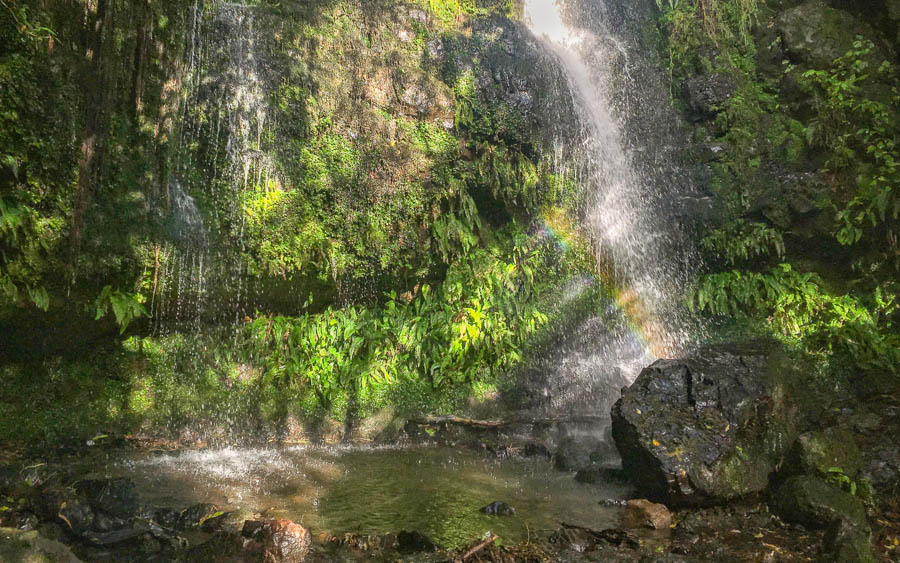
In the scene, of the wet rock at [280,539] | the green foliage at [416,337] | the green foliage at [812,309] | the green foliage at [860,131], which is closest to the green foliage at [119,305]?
the green foliage at [416,337]

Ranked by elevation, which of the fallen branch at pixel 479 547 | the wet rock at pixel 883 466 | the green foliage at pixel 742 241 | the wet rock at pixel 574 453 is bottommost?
the wet rock at pixel 574 453

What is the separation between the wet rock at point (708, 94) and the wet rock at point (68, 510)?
34.5 ft

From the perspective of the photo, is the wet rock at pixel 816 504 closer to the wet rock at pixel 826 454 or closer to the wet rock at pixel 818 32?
the wet rock at pixel 826 454

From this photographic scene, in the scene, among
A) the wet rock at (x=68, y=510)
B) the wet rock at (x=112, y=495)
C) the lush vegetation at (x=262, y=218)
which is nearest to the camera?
the wet rock at (x=68, y=510)

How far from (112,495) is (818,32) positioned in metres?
12.0

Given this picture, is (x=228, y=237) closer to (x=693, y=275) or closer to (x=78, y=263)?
(x=78, y=263)

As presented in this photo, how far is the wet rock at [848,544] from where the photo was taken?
12.0 ft

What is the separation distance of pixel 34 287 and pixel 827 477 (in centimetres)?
808

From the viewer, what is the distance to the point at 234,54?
25.3ft

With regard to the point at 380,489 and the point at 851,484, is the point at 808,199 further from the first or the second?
the point at 380,489

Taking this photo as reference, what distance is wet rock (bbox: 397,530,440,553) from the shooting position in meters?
3.96

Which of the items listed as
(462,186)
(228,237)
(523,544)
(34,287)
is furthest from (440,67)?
(523,544)

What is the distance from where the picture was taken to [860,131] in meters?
8.59

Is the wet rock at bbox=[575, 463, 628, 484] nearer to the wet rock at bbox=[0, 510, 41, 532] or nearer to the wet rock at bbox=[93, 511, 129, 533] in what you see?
the wet rock at bbox=[93, 511, 129, 533]
